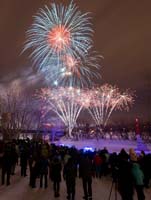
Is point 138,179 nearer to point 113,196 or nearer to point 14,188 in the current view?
point 113,196

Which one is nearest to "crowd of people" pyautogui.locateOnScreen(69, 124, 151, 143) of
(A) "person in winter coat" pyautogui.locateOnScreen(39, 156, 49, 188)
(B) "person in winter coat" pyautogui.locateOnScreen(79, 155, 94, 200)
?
(A) "person in winter coat" pyautogui.locateOnScreen(39, 156, 49, 188)

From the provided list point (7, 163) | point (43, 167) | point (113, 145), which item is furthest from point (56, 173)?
point (113, 145)

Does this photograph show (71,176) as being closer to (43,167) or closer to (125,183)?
(125,183)

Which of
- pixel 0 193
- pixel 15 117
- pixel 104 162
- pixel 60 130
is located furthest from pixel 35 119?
pixel 0 193

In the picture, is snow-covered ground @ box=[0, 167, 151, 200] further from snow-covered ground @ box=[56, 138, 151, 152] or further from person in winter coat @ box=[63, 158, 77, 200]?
snow-covered ground @ box=[56, 138, 151, 152]

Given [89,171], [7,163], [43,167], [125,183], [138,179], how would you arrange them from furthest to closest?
[7,163] < [43,167] < [89,171] < [138,179] < [125,183]

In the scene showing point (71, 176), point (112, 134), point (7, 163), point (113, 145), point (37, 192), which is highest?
point (112, 134)

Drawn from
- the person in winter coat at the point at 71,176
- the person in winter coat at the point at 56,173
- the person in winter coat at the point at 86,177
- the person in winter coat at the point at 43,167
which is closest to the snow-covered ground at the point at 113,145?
the person in winter coat at the point at 43,167

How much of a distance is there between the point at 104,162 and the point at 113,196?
5.92m

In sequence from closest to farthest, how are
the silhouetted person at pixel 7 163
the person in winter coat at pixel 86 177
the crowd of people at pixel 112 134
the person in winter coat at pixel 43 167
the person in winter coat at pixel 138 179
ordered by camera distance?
the person in winter coat at pixel 138 179 < the person in winter coat at pixel 86 177 < the person in winter coat at pixel 43 167 < the silhouetted person at pixel 7 163 < the crowd of people at pixel 112 134

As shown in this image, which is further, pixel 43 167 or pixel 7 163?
pixel 7 163

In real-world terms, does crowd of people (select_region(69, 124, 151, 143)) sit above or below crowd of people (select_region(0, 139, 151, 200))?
above

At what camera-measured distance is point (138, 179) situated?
12.3 metres

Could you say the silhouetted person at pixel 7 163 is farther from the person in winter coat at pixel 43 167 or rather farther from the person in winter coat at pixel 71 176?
the person in winter coat at pixel 71 176
